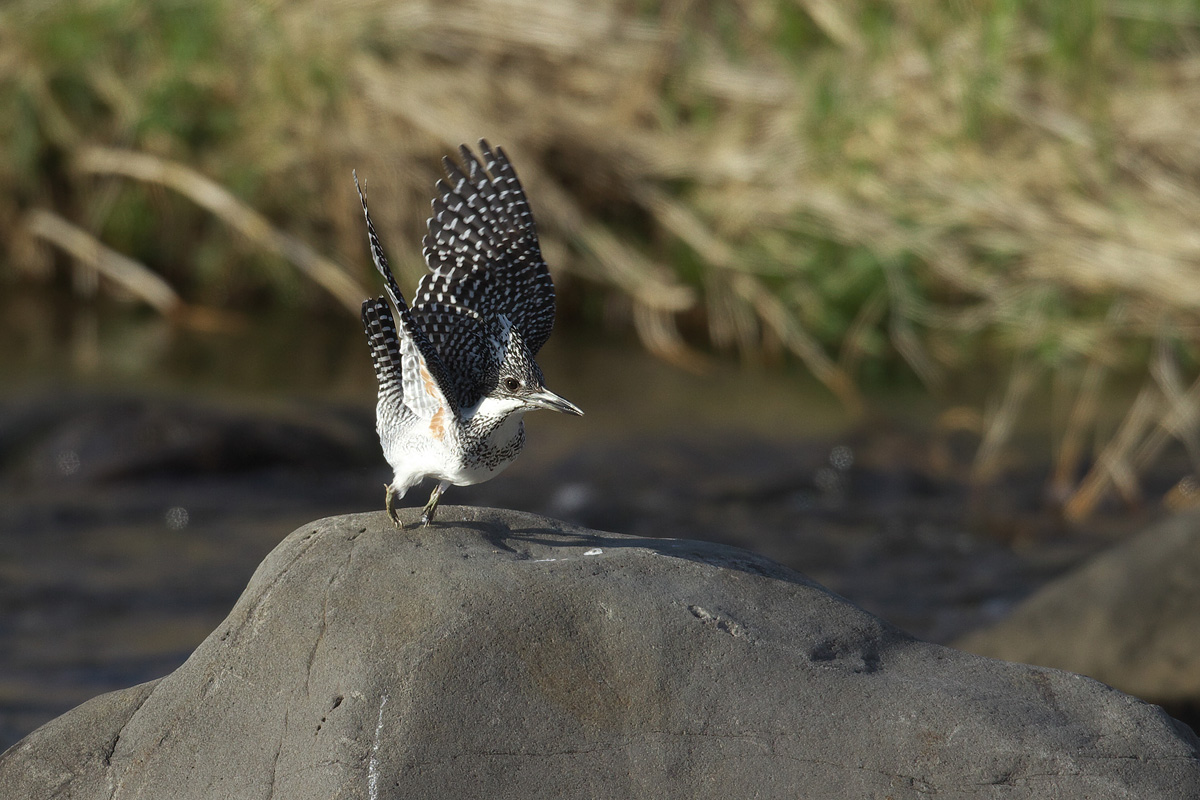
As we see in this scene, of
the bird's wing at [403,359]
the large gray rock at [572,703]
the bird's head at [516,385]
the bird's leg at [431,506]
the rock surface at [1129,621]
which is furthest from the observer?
the rock surface at [1129,621]

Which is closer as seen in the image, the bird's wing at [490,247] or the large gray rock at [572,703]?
the large gray rock at [572,703]

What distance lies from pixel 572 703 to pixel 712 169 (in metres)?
7.54

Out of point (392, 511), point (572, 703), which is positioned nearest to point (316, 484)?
point (392, 511)

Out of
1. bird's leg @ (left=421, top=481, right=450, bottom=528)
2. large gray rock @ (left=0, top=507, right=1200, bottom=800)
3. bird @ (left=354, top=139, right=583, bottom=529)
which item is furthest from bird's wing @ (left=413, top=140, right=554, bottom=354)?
large gray rock @ (left=0, top=507, right=1200, bottom=800)

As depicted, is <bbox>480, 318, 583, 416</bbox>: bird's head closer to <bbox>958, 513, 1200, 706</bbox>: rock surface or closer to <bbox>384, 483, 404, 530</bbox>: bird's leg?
<bbox>384, 483, 404, 530</bbox>: bird's leg

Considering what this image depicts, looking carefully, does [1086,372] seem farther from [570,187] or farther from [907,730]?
[907,730]

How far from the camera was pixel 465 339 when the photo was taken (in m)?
3.79

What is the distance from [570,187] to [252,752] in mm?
8153

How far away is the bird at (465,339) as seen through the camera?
355 centimetres

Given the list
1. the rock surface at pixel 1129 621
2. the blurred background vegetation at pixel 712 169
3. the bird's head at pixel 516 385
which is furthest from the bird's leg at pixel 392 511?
the blurred background vegetation at pixel 712 169

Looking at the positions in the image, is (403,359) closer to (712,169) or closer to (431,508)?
(431,508)

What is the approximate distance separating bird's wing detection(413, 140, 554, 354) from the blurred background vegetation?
18.5 feet

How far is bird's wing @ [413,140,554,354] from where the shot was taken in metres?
4.10

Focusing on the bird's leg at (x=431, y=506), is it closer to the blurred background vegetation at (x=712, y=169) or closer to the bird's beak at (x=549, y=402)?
the bird's beak at (x=549, y=402)
